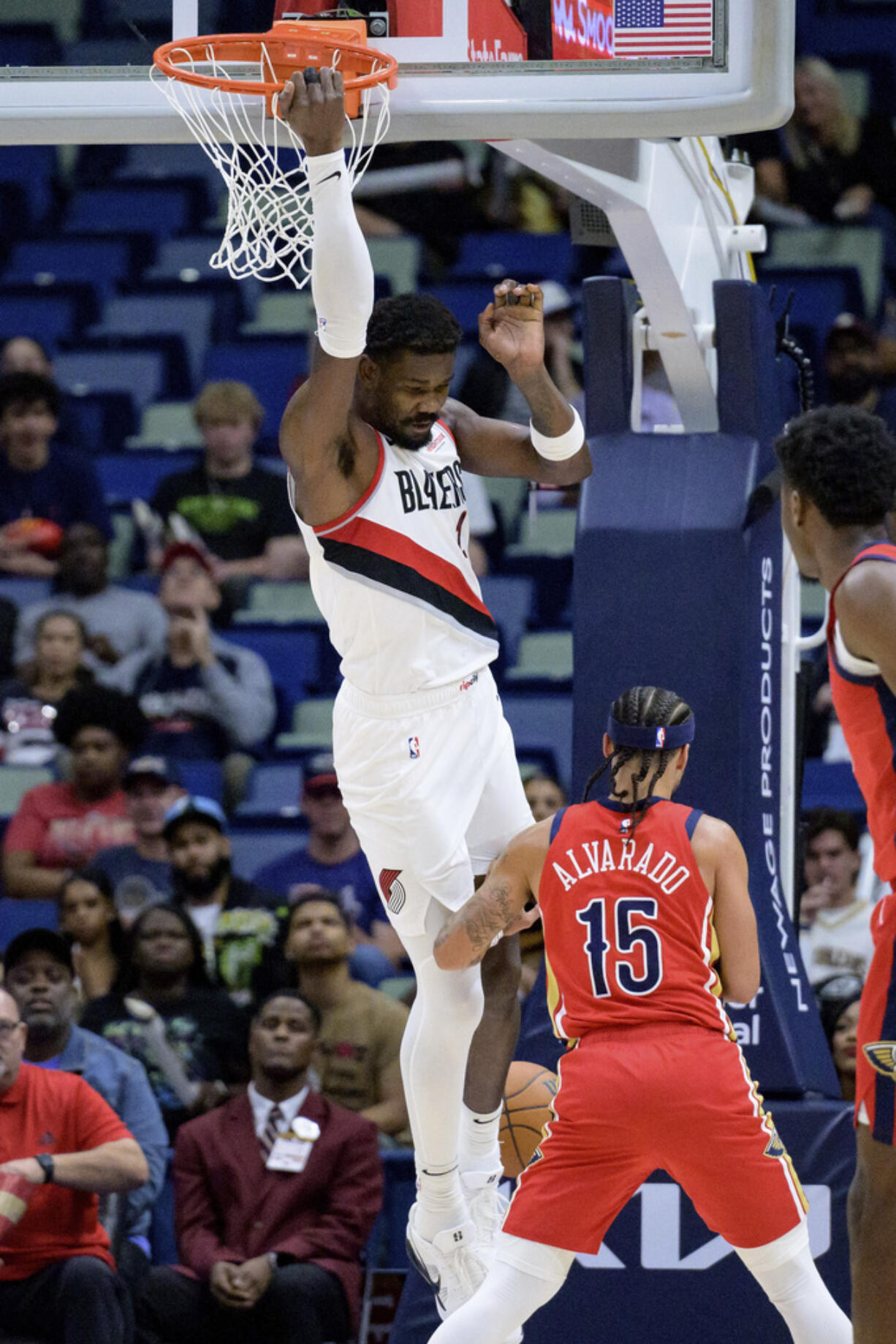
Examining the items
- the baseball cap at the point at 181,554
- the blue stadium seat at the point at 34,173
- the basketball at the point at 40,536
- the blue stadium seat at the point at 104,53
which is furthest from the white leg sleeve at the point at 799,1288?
the blue stadium seat at the point at 34,173

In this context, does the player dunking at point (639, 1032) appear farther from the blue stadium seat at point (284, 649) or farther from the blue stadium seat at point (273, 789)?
the blue stadium seat at point (284, 649)

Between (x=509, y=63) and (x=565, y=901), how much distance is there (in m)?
2.04

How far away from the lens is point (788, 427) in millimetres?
4977

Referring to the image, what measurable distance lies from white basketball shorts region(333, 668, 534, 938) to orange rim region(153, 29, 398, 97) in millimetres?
1530

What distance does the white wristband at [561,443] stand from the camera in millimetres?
5543

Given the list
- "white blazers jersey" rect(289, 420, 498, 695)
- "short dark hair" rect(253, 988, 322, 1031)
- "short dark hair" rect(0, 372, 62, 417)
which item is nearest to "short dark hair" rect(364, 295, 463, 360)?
"white blazers jersey" rect(289, 420, 498, 695)

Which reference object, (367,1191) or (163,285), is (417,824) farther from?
(163,285)

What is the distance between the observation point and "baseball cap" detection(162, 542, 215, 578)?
1073cm

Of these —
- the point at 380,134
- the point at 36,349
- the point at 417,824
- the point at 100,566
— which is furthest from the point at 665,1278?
the point at 36,349

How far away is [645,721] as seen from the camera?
532cm

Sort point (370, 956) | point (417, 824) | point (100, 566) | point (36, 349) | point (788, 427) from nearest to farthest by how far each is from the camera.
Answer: point (788, 427) → point (417, 824) → point (370, 956) → point (100, 566) → point (36, 349)

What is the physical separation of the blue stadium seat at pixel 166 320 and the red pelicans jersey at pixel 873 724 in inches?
346

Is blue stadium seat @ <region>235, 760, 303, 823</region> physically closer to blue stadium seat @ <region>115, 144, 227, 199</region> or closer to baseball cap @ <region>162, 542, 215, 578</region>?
baseball cap @ <region>162, 542, 215, 578</region>

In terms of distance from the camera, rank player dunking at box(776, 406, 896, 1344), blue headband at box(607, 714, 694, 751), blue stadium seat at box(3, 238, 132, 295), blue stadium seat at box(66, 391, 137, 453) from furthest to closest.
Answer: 1. blue stadium seat at box(3, 238, 132, 295)
2. blue stadium seat at box(66, 391, 137, 453)
3. blue headband at box(607, 714, 694, 751)
4. player dunking at box(776, 406, 896, 1344)
